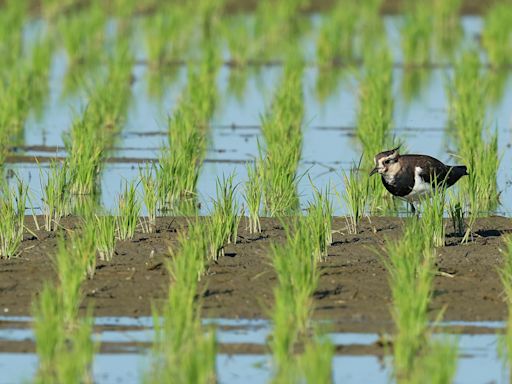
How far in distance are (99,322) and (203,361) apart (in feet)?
4.95

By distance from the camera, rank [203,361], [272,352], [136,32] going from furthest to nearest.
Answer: [136,32]
[272,352]
[203,361]

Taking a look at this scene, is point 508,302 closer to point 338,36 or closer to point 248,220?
point 248,220

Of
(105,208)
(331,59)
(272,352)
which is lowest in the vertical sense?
(272,352)

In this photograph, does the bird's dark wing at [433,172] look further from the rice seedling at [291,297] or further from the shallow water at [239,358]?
the shallow water at [239,358]

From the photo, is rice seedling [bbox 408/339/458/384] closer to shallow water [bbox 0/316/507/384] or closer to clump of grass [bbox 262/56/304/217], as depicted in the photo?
shallow water [bbox 0/316/507/384]

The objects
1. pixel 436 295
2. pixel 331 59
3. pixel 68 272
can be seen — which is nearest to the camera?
pixel 68 272

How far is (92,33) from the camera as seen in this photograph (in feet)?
60.3

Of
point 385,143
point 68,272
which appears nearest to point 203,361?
point 68,272

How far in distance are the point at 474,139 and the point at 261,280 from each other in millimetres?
3834

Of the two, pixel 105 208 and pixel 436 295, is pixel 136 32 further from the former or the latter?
pixel 436 295

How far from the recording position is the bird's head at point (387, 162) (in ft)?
28.9

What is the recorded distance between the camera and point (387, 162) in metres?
8.85

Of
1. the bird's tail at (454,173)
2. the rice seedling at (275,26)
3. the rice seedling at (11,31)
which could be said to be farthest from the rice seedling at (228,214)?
the rice seedling at (275,26)

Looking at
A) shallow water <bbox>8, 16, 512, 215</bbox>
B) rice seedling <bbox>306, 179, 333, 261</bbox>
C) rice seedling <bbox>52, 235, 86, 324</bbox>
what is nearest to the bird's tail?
shallow water <bbox>8, 16, 512, 215</bbox>
